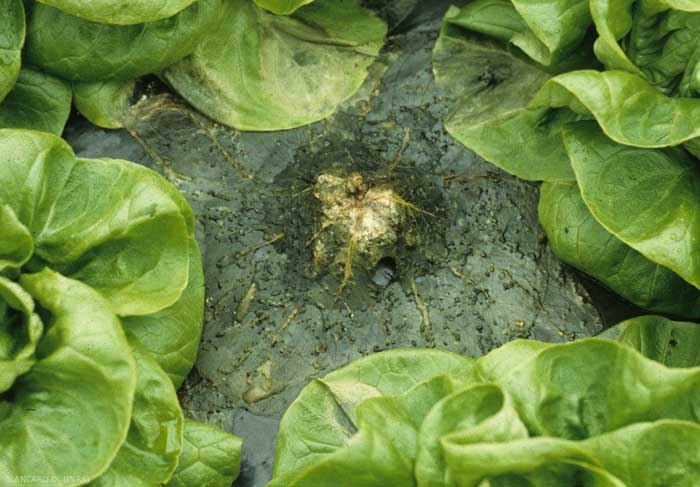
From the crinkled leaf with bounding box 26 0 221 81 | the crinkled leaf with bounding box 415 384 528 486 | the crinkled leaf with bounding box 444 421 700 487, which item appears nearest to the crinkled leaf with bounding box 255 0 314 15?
the crinkled leaf with bounding box 26 0 221 81

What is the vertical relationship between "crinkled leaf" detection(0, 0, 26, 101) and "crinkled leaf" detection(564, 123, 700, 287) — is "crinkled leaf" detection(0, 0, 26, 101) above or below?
above

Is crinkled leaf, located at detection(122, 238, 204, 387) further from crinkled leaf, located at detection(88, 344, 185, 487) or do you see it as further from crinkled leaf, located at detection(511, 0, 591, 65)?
crinkled leaf, located at detection(511, 0, 591, 65)

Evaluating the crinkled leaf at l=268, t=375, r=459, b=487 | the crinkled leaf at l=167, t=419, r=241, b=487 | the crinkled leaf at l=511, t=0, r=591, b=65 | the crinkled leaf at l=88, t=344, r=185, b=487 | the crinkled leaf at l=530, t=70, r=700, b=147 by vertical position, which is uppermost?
the crinkled leaf at l=511, t=0, r=591, b=65

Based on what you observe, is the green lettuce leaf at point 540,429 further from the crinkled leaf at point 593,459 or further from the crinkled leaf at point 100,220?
the crinkled leaf at point 100,220

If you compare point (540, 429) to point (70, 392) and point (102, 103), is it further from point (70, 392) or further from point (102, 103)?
point (102, 103)

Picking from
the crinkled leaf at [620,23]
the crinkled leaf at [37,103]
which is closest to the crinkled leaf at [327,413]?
the crinkled leaf at [620,23]

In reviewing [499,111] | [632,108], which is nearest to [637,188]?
[632,108]

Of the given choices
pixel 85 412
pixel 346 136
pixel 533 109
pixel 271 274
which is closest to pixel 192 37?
pixel 346 136
